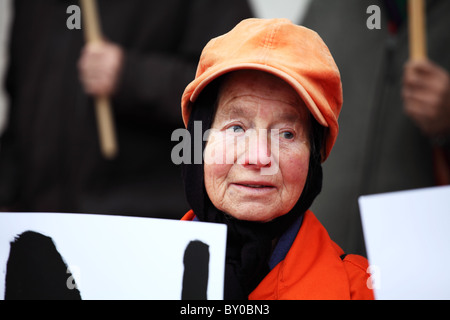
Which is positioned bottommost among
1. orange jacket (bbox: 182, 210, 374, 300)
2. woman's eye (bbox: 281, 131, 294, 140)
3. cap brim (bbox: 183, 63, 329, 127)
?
orange jacket (bbox: 182, 210, 374, 300)

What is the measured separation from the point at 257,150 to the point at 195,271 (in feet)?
0.72

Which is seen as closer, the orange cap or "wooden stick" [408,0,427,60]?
the orange cap

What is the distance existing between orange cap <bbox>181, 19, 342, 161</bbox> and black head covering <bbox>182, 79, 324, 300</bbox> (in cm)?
4

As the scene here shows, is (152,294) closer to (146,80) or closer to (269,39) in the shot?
(269,39)

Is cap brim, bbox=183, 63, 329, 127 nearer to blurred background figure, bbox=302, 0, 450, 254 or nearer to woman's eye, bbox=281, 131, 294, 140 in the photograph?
woman's eye, bbox=281, 131, 294, 140

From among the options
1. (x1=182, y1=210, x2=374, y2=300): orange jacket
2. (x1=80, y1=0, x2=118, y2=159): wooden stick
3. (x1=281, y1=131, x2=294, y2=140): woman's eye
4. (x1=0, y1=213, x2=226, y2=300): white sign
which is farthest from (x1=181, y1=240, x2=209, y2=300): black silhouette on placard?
(x1=80, y1=0, x2=118, y2=159): wooden stick

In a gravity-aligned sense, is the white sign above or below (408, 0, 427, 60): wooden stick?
below

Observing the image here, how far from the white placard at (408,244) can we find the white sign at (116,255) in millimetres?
243

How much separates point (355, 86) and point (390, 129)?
0.16 m

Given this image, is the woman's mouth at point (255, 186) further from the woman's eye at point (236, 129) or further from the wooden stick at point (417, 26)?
the wooden stick at point (417, 26)

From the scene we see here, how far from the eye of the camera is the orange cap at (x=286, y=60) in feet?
3.04

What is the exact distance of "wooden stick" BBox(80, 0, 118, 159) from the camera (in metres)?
1.47

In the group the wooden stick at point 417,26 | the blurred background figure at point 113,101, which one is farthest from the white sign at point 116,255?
the wooden stick at point 417,26

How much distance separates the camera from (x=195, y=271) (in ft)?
2.91
